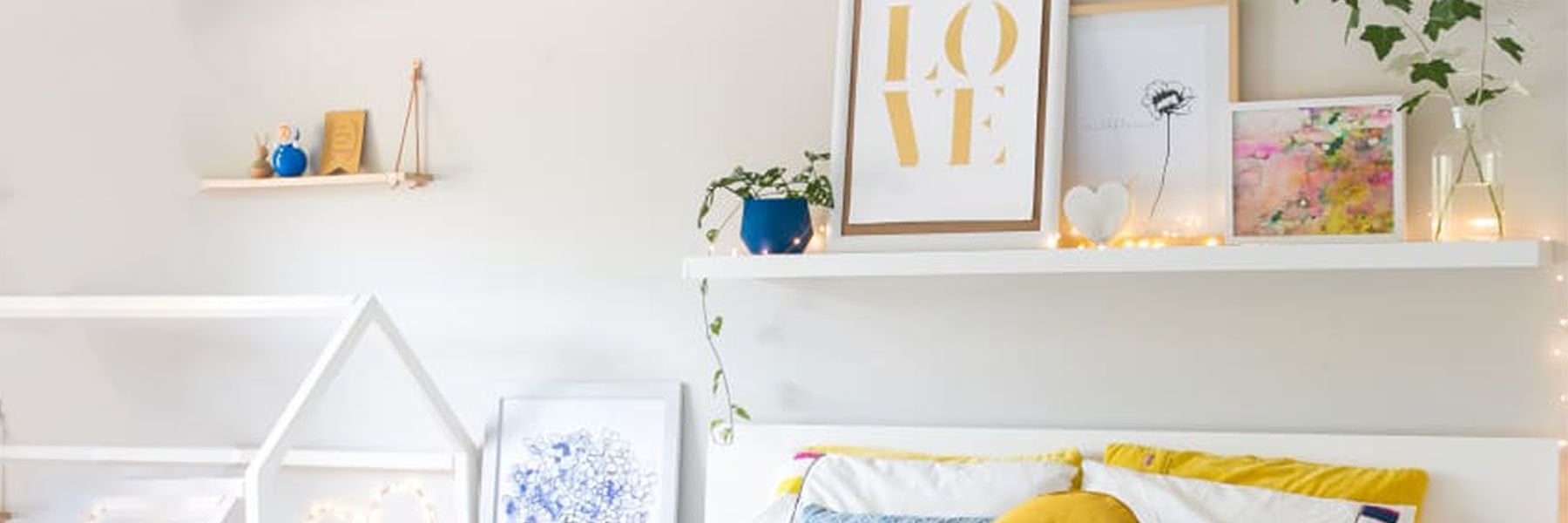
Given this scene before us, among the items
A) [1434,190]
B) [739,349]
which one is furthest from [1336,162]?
[739,349]

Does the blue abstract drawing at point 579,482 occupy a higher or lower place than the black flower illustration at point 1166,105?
lower

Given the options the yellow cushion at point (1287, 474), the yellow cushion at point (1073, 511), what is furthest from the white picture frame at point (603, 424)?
the yellow cushion at point (1073, 511)

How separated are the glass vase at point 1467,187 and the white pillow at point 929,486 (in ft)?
2.38

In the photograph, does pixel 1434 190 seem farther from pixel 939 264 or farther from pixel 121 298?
pixel 121 298

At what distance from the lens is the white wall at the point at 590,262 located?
2881 mm

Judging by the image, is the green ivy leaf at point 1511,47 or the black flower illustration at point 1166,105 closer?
the green ivy leaf at point 1511,47

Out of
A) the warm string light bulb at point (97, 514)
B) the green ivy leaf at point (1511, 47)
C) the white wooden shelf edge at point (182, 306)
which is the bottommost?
the warm string light bulb at point (97, 514)

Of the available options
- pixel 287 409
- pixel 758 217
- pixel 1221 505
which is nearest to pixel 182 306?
pixel 287 409

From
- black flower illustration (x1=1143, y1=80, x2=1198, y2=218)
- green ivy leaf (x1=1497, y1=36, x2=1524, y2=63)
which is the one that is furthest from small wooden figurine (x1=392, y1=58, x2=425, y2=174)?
green ivy leaf (x1=1497, y1=36, x2=1524, y2=63)

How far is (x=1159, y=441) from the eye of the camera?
2936 mm

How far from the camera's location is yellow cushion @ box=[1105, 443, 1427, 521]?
2.70 m

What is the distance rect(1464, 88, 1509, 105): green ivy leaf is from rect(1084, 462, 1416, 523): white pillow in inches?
26.1

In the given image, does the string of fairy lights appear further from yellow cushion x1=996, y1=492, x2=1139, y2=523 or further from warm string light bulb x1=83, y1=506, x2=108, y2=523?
yellow cushion x1=996, y1=492, x2=1139, y2=523

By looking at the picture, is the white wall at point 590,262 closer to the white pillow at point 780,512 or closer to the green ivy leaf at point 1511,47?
the green ivy leaf at point 1511,47
